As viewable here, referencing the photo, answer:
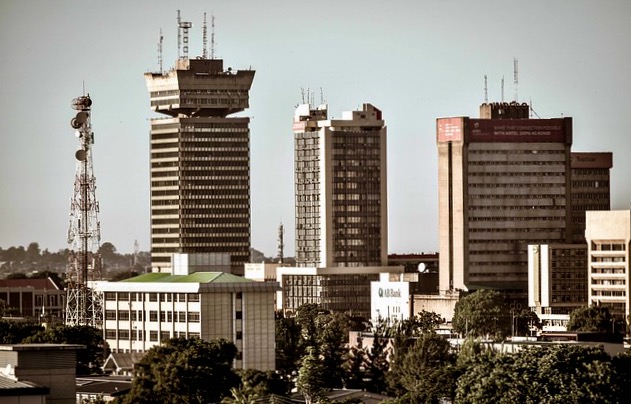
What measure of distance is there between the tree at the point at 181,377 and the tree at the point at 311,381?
7.69 metres

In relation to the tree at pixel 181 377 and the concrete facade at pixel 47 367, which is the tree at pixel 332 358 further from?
the concrete facade at pixel 47 367

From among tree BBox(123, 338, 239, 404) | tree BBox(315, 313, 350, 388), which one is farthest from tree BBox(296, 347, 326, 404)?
tree BBox(315, 313, 350, 388)

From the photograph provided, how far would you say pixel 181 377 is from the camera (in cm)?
13250

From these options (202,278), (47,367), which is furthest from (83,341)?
(47,367)

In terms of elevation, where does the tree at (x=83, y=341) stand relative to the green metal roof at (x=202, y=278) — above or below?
below

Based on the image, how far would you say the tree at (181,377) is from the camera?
13112cm

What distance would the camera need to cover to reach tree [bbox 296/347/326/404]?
144 m

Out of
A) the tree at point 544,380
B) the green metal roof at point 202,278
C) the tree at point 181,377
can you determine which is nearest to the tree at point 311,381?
the tree at point 181,377

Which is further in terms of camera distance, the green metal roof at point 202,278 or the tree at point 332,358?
the green metal roof at point 202,278

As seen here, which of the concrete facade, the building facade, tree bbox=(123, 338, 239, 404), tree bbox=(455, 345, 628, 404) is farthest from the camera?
the building facade

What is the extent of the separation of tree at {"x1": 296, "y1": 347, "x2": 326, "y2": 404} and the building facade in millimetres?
15884

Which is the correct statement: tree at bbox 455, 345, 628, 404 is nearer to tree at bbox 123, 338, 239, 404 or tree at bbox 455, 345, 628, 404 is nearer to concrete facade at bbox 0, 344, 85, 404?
tree at bbox 123, 338, 239, 404

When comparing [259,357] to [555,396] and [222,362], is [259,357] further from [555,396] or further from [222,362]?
[555,396]

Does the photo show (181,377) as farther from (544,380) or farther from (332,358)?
(332,358)
